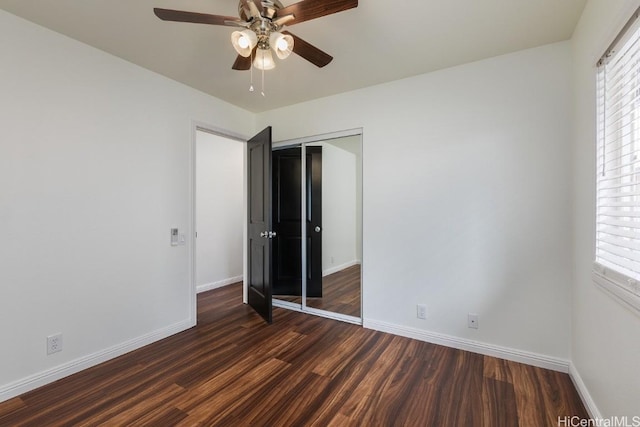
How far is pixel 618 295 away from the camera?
4.26 feet

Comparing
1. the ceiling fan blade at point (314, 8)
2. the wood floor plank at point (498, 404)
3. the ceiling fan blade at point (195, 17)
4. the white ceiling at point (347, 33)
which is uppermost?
the white ceiling at point (347, 33)

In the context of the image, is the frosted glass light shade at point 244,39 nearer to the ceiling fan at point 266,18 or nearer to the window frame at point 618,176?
the ceiling fan at point 266,18

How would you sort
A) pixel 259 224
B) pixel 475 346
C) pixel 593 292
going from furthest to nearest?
pixel 259 224 < pixel 475 346 < pixel 593 292

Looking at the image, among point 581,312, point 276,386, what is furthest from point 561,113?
point 276,386

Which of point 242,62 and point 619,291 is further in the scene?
point 242,62

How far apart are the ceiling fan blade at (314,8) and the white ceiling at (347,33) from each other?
0.37 meters

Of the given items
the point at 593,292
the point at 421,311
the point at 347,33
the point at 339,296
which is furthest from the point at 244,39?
the point at 339,296

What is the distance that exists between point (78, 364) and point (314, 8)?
116 inches

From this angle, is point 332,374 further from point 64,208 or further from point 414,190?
point 64,208

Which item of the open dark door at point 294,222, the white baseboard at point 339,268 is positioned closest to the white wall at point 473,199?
the open dark door at point 294,222

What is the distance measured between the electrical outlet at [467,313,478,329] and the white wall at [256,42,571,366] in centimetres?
4

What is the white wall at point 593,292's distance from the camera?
1243mm

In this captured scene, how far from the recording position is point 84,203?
218 cm

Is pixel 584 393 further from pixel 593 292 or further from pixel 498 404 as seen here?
pixel 593 292
